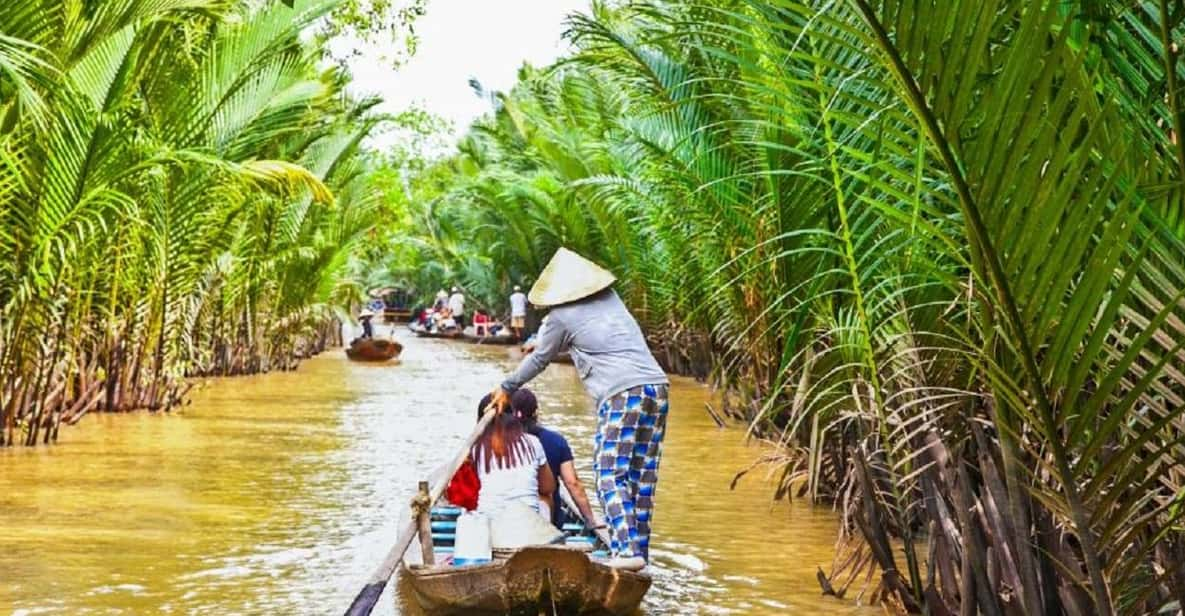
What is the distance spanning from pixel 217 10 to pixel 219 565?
4832mm

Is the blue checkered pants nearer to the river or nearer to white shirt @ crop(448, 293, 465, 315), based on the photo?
the river

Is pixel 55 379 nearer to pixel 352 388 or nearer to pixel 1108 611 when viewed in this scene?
pixel 352 388

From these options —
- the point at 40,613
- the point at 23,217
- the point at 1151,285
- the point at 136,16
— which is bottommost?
the point at 40,613

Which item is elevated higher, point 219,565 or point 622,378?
point 622,378

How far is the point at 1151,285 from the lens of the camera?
336cm

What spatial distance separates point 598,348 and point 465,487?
108 cm

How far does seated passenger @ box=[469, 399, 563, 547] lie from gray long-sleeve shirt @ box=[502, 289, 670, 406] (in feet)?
0.95

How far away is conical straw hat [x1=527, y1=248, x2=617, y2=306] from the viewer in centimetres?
679

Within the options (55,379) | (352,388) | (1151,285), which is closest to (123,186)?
(55,379)

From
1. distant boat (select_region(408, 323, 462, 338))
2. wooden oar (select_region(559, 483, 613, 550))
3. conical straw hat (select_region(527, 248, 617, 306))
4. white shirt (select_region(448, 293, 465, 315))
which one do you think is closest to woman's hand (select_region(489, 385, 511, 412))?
conical straw hat (select_region(527, 248, 617, 306))

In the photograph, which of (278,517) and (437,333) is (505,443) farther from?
(437,333)

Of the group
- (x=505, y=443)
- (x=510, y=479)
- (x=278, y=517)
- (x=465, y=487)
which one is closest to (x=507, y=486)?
(x=510, y=479)

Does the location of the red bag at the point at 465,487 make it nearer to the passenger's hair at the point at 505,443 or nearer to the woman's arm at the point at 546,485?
the passenger's hair at the point at 505,443

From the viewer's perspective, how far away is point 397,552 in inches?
227
